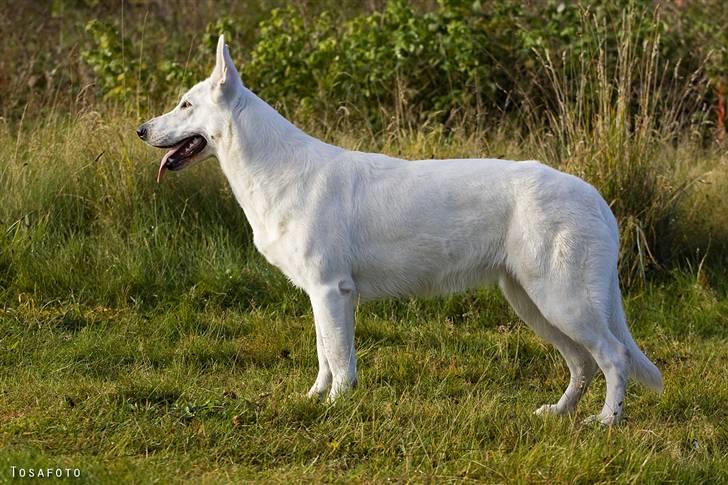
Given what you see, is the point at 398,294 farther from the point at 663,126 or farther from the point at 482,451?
the point at 663,126

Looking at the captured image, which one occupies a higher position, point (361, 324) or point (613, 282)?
point (613, 282)

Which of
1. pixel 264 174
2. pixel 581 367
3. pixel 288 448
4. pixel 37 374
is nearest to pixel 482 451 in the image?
pixel 288 448

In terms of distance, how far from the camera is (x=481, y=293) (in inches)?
291

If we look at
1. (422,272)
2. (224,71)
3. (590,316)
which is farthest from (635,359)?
(224,71)

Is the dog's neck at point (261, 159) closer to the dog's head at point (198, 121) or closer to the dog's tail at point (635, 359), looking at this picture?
the dog's head at point (198, 121)

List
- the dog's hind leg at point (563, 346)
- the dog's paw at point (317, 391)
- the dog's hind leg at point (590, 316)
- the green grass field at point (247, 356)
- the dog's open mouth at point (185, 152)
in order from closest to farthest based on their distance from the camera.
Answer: the green grass field at point (247, 356) → the dog's hind leg at point (590, 316) → the dog's paw at point (317, 391) → the dog's hind leg at point (563, 346) → the dog's open mouth at point (185, 152)

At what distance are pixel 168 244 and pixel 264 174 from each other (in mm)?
2251

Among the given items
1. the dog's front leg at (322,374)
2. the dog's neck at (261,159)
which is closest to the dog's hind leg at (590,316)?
the dog's front leg at (322,374)

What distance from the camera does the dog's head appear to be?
5.67 meters

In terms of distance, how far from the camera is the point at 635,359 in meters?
5.50

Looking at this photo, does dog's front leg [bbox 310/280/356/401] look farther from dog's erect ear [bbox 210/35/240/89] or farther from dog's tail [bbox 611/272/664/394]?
dog's tail [bbox 611/272/664/394]

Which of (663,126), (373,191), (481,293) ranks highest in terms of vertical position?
(373,191)

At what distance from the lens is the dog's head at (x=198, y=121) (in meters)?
5.67

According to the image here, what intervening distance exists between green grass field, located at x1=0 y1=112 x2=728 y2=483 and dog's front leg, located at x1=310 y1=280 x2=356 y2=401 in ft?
0.50
